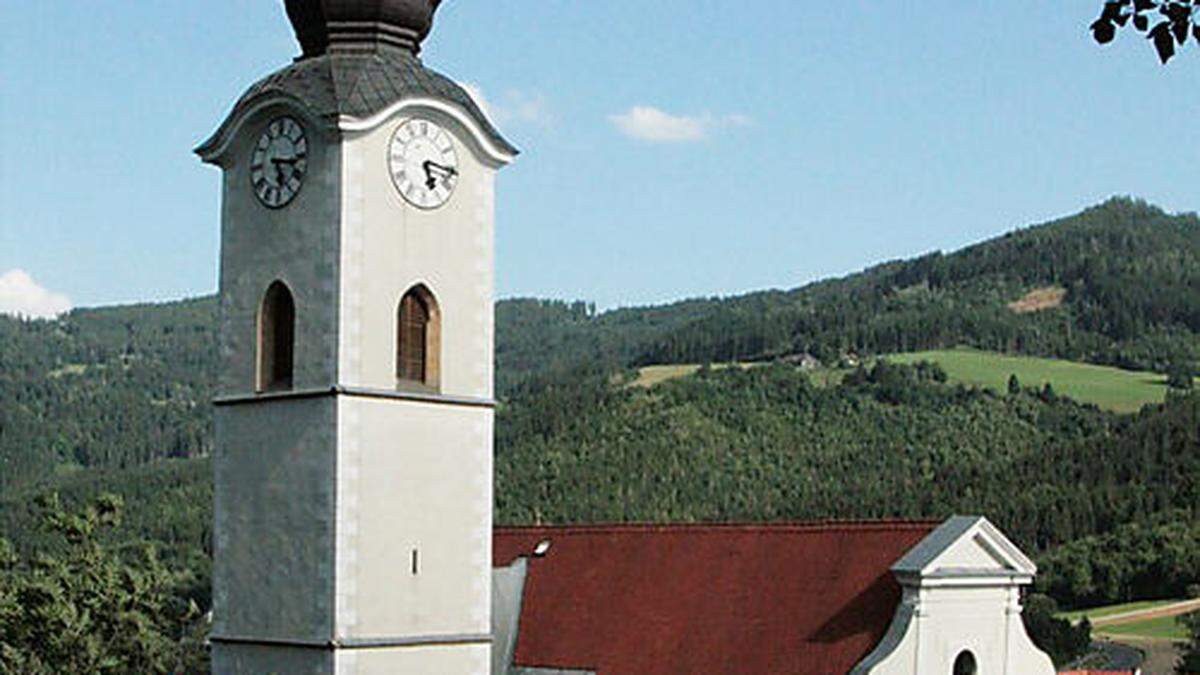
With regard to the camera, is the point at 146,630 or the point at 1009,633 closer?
the point at 146,630

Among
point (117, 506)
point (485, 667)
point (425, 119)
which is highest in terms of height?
point (425, 119)

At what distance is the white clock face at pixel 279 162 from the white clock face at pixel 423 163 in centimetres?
146

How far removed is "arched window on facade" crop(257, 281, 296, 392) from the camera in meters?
31.7

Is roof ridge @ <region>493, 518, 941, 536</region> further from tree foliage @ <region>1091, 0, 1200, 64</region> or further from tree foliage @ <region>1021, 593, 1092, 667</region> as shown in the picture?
tree foliage @ <region>1021, 593, 1092, 667</region>

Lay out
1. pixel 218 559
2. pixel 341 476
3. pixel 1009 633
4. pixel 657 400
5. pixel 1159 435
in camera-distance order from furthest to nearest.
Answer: pixel 657 400 → pixel 1159 435 → pixel 1009 633 → pixel 218 559 → pixel 341 476

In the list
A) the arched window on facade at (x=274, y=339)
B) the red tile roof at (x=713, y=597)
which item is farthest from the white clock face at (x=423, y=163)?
the red tile roof at (x=713, y=597)

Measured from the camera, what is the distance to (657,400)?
183 meters

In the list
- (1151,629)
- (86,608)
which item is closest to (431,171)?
(86,608)

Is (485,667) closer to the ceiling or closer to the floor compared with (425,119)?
closer to the floor

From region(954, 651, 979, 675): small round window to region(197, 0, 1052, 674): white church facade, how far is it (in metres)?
1.68

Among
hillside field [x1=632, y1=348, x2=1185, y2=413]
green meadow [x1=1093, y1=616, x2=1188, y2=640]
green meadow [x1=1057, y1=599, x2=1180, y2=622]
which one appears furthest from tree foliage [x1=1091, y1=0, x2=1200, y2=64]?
hillside field [x1=632, y1=348, x2=1185, y2=413]

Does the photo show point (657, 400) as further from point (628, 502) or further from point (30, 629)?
point (30, 629)

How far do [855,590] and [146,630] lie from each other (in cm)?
1186

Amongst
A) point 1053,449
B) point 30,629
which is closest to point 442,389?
point 30,629
